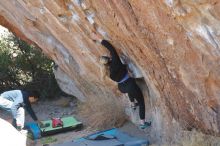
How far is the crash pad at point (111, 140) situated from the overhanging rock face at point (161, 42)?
49 cm

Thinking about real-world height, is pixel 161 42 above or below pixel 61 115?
above

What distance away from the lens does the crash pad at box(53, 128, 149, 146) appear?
27.5 ft

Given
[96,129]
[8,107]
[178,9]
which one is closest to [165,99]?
[178,9]

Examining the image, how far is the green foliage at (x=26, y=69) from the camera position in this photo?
573 inches

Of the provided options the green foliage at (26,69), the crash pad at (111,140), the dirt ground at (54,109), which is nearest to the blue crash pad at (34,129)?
the dirt ground at (54,109)

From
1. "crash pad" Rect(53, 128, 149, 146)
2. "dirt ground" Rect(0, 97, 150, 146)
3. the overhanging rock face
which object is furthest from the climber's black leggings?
"dirt ground" Rect(0, 97, 150, 146)

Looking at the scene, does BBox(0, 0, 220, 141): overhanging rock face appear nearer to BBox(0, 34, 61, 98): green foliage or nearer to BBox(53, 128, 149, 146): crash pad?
BBox(53, 128, 149, 146): crash pad

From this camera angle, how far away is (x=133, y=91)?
8625 mm

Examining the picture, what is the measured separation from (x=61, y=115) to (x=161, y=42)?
22.6 ft

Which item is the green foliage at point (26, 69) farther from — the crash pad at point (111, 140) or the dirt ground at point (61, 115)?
the crash pad at point (111, 140)

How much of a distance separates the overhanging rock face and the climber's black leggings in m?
0.20

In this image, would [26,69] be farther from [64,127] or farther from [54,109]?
[64,127]

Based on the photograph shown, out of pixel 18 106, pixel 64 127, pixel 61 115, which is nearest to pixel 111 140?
pixel 64 127

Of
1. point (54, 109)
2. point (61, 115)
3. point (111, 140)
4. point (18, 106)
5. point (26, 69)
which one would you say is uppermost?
point (26, 69)
